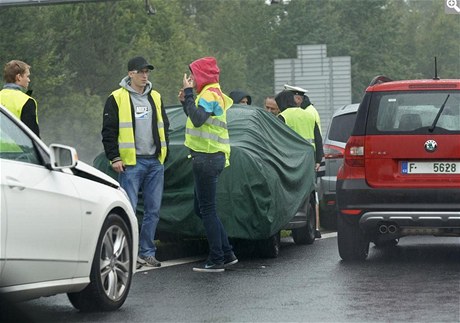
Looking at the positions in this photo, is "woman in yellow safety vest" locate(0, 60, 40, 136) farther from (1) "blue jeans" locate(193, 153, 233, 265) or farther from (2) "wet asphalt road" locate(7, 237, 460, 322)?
(2) "wet asphalt road" locate(7, 237, 460, 322)

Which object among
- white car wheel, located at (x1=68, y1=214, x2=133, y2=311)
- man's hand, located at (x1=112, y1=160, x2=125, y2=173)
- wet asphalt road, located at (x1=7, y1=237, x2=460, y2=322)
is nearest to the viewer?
wet asphalt road, located at (x1=7, y1=237, x2=460, y2=322)

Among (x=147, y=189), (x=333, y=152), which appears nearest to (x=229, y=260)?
(x=147, y=189)

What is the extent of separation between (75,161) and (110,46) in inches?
2805

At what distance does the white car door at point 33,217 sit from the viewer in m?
7.64

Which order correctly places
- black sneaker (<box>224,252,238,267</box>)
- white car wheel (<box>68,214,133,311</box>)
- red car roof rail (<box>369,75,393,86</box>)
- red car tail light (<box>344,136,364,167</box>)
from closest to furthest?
white car wheel (<box>68,214,133,311</box>)
black sneaker (<box>224,252,238,267</box>)
red car tail light (<box>344,136,364,167</box>)
red car roof rail (<box>369,75,393,86</box>)

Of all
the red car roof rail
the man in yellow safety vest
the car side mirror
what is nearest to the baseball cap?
the man in yellow safety vest

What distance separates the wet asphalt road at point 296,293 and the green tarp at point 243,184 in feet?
1.35

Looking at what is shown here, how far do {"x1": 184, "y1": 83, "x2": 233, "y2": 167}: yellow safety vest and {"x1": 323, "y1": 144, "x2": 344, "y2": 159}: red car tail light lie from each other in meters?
6.12

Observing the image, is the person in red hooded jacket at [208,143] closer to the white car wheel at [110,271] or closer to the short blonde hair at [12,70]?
the short blonde hair at [12,70]

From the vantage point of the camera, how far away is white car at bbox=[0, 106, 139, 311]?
25.3ft

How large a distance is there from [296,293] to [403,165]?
8.34 feet

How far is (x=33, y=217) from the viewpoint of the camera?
789cm

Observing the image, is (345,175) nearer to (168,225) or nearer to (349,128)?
(168,225)

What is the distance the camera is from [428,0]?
184m
